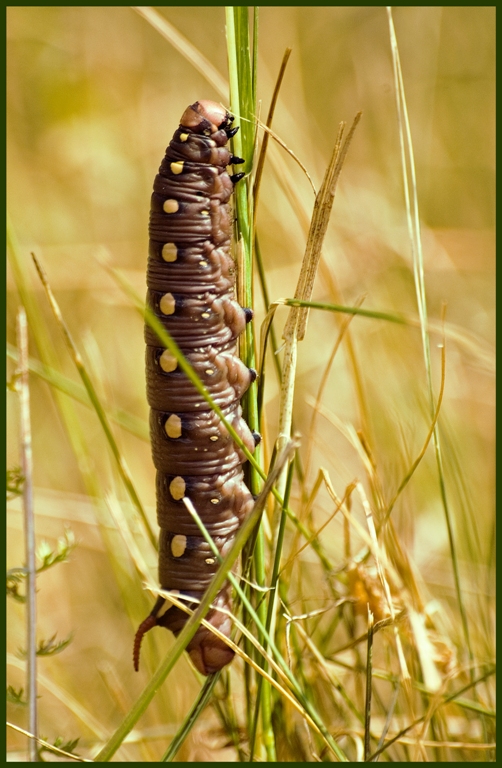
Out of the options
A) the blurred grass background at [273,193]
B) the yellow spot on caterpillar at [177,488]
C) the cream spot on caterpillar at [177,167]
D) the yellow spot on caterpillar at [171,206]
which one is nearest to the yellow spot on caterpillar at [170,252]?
the yellow spot on caterpillar at [171,206]

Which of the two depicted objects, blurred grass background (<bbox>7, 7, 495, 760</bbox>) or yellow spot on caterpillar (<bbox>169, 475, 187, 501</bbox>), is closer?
yellow spot on caterpillar (<bbox>169, 475, 187, 501</bbox>)

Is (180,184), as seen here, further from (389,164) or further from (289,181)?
(389,164)

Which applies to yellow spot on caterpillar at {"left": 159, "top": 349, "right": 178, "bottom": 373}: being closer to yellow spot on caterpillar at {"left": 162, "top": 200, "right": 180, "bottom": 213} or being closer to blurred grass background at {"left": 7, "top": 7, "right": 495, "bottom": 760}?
yellow spot on caterpillar at {"left": 162, "top": 200, "right": 180, "bottom": 213}

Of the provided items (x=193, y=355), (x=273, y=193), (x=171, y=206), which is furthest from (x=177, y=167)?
(x=273, y=193)

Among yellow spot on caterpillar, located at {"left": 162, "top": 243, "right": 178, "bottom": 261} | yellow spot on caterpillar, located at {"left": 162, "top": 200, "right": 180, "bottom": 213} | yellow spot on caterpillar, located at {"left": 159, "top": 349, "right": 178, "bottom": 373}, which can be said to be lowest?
yellow spot on caterpillar, located at {"left": 159, "top": 349, "right": 178, "bottom": 373}

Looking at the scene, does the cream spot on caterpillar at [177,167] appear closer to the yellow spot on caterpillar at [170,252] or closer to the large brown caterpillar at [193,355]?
the large brown caterpillar at [193,355]

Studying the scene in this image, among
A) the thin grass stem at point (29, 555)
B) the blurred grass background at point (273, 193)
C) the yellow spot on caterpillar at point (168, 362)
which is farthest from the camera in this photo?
the blurred grass background at point (273, 193)

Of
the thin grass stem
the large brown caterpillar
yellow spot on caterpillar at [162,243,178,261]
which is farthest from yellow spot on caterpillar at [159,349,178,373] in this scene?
the thin grass stem
